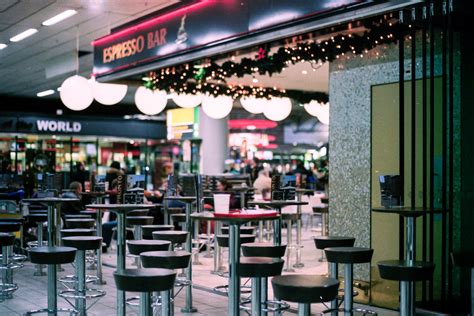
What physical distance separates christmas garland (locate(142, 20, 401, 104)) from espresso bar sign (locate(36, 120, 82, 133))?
352 inches

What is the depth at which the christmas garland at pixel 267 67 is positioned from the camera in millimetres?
6827

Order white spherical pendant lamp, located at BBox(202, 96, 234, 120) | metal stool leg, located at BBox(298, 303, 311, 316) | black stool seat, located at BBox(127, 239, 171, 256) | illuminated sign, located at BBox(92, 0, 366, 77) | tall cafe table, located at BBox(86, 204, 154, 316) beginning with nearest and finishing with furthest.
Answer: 1. metal stool leg, located at BBox(298, 303, 311, 316)
2. tall cafe table, located at BBox(86, 204, 154, 316)
3. black stool seat, located at BBox(127, 239, 171, 256)
4. illuminated sign, located at BBox(92, 0, 366, 77)
5. white spherical pendant lamp, located at BBox(202, 96, 234, 120)

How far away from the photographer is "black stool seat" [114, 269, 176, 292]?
162 inches

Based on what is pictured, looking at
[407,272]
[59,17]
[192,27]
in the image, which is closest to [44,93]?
[59,17]

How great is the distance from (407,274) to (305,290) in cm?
102

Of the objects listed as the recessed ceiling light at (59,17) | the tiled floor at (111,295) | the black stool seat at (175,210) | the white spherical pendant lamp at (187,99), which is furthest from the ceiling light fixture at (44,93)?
the tiled floor at (111,295)

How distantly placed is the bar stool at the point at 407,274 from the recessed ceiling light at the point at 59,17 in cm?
611

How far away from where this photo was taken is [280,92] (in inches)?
516

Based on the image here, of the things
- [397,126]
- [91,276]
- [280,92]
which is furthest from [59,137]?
[397,126]

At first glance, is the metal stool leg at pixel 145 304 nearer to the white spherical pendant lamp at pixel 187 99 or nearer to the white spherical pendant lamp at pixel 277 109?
the white spherical pendant lamp at pixel 187 99

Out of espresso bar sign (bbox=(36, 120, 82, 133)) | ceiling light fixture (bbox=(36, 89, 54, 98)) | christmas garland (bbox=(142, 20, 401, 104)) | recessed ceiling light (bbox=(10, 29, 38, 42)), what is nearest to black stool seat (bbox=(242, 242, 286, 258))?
christmas garland (bbox=(142, 20, 401, 104))

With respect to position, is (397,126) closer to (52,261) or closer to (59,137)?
(52,261)

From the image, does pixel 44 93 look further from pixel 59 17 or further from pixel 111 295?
pixel 111 295

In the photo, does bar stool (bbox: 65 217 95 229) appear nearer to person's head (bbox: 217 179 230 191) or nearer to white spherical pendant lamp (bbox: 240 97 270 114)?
person's head (bbox: 217 179 230 191)
